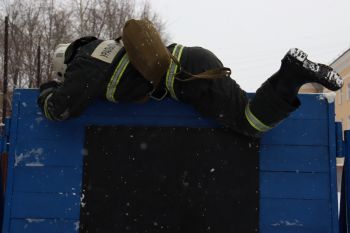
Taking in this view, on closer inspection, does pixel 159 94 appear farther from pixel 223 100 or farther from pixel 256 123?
pixel 256 123

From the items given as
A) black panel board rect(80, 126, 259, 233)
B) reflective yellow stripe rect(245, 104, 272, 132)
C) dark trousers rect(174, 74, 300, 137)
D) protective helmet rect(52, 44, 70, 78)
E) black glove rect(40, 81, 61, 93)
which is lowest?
black panel board rect(80, 126, 259, 233)

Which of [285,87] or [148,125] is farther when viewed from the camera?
[148,125]

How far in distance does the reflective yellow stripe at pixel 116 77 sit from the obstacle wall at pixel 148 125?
0.52ft

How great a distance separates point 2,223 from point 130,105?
3.59 feet

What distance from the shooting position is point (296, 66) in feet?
6.57

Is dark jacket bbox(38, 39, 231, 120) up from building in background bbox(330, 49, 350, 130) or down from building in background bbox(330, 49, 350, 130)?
down

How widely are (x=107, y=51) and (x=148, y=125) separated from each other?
1.70ft

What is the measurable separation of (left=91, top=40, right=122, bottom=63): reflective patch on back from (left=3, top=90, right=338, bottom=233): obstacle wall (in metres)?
0.29

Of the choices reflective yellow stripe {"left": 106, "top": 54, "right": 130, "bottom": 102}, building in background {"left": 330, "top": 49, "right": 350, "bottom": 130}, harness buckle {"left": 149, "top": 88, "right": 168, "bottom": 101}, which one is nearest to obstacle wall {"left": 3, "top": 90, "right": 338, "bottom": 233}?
harness buckle {"left": 149, "top": 88, "right": 168, "bottom": 101}

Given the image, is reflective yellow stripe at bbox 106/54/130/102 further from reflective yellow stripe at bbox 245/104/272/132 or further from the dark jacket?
reflective yellow stripe at bbox 245/104/272/132

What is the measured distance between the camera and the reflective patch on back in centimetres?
238

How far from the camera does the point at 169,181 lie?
2.35 m

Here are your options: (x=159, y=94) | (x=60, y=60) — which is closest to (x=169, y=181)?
(x=159, y=94)

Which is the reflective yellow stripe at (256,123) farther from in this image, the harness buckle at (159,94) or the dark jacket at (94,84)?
the harness buckle at (159,94)
